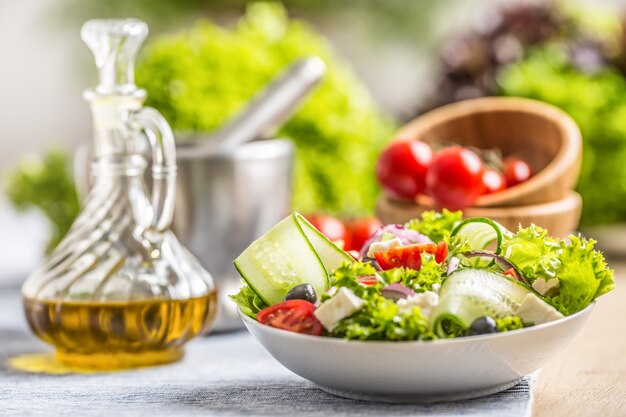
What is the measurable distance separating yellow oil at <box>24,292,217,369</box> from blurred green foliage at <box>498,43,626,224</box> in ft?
4.54

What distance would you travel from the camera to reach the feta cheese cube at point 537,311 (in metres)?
1.41

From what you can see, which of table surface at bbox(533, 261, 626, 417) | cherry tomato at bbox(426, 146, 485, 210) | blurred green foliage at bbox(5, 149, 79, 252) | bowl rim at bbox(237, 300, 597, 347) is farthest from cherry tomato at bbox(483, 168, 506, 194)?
blurred green foliage at bbox(5, 149, 79, 252)

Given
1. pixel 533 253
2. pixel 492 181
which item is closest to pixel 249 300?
pixel 533 253

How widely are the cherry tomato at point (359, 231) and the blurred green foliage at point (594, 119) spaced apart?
2.00ft

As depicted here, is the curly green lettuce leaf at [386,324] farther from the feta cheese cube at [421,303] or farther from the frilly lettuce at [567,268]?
the frilly lettuce at [567,268]

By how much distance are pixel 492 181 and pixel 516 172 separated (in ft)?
0.28

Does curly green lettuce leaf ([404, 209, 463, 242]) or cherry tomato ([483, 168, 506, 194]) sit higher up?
curly green lettuce leaf ([404, 209, 463, 242])

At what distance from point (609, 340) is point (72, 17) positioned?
15.4 feet

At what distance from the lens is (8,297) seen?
8.37 feet

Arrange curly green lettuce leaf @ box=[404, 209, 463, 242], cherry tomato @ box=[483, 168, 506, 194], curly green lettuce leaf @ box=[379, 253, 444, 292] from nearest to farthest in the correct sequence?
1. curly green lettuce leaf @ box=[379, 253, 444, 292]
2. curly green lettuce leaf @ box=[404, 209, 463, 242]
3. cherry tomato @ box=[483, 168, 506, 194]

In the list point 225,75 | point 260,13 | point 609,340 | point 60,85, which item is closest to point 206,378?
point 609,340

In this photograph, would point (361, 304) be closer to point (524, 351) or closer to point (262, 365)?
point (524, 351)

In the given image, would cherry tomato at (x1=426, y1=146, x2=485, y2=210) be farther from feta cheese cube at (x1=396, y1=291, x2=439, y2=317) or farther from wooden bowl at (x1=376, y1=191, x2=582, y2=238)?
feta cheese cube at (x1=396, y1=291, x2=439, y2=317)

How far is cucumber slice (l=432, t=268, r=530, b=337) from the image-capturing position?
138 centimetres
